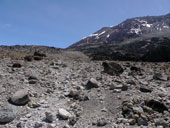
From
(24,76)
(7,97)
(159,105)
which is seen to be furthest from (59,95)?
(159,105)

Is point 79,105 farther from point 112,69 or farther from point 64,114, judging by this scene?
point 112,69

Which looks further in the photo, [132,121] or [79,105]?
[79,105]

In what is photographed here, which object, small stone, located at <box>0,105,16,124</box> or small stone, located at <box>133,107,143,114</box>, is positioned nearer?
small stone, located at <box>0,105,16,124</box>

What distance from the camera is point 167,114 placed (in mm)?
4344

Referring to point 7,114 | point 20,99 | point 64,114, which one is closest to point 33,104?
point 20,99

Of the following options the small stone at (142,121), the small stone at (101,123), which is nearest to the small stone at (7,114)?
Answer: the small stone at (101,123)

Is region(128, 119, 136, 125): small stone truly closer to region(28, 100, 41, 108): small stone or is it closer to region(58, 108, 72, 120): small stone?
region(58, 108, 72, 120): small stone

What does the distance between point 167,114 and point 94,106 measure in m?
1.93

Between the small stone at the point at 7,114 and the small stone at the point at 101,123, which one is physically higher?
the small stone at the point at 7,114

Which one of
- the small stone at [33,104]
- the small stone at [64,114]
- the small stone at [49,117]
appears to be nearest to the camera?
the small stone at [49,117]

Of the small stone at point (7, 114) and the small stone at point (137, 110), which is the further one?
the small stone at point (137, 110)

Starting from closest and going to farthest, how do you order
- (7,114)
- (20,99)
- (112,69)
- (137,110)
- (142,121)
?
(142,121)
(7,114)
(137,110)
(20,99)
(112,69)

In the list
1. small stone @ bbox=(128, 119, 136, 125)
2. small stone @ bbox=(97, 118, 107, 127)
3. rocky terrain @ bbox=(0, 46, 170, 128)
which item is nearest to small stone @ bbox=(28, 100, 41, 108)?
rocky terrain @ bbox=(0, 46, 170, 128)

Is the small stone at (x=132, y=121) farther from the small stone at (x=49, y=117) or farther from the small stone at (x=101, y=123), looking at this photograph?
the small stone at (x=49, y=117)
